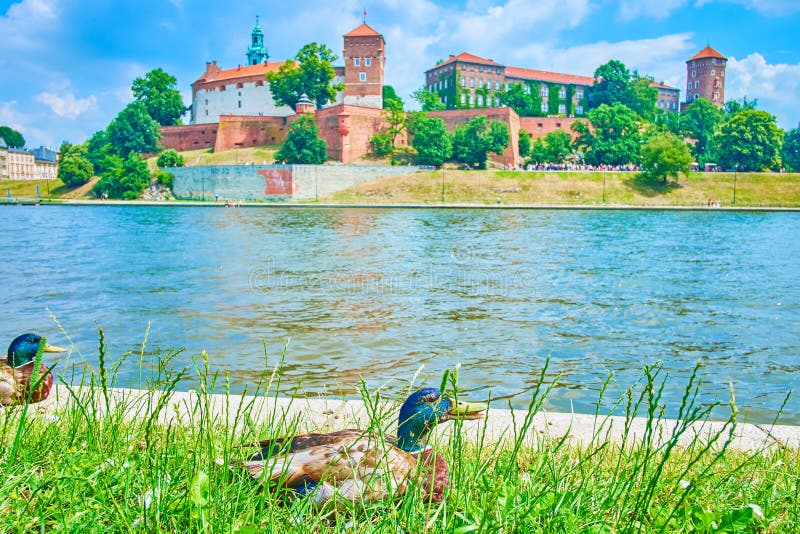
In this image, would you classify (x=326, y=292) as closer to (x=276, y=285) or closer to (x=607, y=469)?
(x=276, y=285)

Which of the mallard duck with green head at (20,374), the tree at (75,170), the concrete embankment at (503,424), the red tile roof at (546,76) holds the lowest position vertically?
the concrete embankment at (503,424)

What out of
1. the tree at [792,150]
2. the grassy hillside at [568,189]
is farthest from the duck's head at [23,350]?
the tree at [792,150]

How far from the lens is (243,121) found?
6000 cm

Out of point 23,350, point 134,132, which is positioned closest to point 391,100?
point 134,132

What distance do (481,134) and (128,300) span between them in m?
47.4

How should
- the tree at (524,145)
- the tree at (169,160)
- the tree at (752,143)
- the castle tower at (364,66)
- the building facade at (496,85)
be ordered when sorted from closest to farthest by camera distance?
the tree at (752,143), the tree at (169,160), the castle tower at (364,66), the tree at (524,145), the building facade at (496,85)

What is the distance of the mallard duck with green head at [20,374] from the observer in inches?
155

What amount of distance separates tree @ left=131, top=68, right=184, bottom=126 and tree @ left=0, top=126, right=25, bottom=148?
32131 millimetres

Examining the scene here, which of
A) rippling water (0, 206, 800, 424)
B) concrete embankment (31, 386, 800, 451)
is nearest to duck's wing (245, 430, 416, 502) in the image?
concrete embankment (31, 386, 800, 451)

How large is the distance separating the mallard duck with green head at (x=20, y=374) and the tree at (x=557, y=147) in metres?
56.5

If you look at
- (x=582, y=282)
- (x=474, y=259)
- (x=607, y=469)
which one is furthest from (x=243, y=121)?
(x=607, y=469)

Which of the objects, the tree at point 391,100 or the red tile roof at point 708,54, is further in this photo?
the red tile roof at point 708,54

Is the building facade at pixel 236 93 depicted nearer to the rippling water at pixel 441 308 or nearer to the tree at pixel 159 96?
the tree at pixel 159 96

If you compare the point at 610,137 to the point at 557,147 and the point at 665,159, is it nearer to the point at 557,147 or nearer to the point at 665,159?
the point at 557,147
